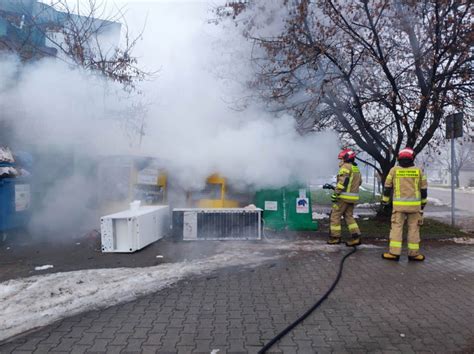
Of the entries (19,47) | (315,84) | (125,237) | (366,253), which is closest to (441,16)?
(315,84)

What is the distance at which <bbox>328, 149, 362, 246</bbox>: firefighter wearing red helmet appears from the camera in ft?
20.9

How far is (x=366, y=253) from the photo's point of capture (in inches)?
232

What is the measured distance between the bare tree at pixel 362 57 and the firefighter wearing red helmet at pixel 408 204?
5.94 feet

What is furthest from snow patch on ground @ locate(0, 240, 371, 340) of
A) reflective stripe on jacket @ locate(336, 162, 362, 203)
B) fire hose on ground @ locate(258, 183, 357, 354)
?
reflective stripe on jacket @ locate(336, 162, 362, 203)

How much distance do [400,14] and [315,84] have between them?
1958 mm

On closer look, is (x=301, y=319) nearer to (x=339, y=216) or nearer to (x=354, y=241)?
(x=354, y=241)

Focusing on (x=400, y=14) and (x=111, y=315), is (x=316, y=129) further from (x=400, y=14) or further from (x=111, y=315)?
(x=111, y=315)

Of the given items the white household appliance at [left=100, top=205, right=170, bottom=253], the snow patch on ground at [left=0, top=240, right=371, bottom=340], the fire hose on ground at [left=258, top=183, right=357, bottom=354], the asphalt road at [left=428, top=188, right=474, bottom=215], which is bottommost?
the asphalt road at [left=428, top=188, right=474, bottom=215]

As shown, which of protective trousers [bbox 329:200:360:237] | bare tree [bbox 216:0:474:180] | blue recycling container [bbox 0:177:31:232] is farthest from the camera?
bare tree [bbox 216:0:474:180]

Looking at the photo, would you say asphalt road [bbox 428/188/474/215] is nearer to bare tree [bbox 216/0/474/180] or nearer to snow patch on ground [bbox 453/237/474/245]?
snow patch on ground [bbox 453/237/474/245]

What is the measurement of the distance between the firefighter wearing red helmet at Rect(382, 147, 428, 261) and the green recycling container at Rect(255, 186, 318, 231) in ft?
7.03

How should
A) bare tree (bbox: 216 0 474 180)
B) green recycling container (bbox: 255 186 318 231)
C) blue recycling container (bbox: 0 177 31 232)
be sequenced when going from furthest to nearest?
green recycling container (bbox: 255 186 318 231) → bare tree (bbox: 216 0 474 180) → blue recycling container (bbox: 0 177 31 232)

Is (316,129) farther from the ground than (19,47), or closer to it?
closer to it

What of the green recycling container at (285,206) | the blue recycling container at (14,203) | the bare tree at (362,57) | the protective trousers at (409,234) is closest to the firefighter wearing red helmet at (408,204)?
the protective trousers at (409,234)
